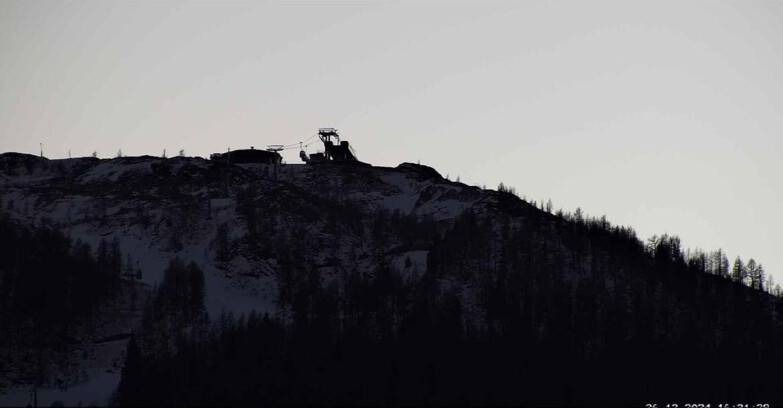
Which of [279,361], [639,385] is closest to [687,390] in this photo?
[639,385]

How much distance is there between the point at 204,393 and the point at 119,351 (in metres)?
22.0

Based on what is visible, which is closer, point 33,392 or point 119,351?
point 33,392

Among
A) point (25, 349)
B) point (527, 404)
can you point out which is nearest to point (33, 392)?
point (25, 349)

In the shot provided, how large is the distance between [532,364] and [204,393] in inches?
1740

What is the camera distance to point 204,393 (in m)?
179

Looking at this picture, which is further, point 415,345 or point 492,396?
point 415,345

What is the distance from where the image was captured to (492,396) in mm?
183000

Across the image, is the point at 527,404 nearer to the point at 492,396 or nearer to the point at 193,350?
the point at 492,396

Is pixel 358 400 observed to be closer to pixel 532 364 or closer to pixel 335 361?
pixel 335 361

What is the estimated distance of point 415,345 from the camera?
654 ft

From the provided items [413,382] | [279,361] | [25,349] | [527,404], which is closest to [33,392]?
[25,349]

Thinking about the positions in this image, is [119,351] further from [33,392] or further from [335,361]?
[335,361]

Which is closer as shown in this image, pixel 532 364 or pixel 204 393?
pixel 204 393

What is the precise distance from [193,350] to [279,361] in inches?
439
